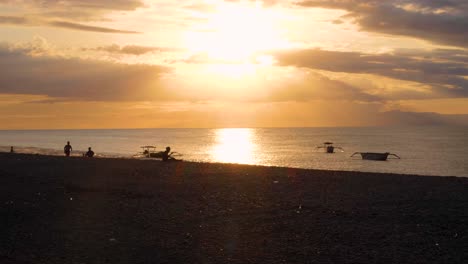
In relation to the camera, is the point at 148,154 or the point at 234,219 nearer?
the point at 234,219

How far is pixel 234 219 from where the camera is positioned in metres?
16.6

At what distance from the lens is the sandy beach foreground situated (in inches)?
493

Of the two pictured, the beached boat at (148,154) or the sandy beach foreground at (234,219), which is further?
the beached boat at (148,154)

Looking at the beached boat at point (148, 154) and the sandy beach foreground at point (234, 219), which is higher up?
the beached boat at point (148, 154)

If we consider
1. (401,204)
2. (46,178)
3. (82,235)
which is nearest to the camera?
(82,235)

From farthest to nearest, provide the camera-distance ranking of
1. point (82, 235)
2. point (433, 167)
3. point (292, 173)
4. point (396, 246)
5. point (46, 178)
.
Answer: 1. point (433, 167)
2. point (292, 173)
3. point (46, 178)
4. point (82, 235)
5. point (396, 246)

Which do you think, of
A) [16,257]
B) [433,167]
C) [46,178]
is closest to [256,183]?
[46,178]

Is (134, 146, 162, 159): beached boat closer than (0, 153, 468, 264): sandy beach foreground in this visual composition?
No

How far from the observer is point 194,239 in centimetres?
1384

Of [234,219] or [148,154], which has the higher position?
[148,154]

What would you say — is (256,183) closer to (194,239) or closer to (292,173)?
(292,173)

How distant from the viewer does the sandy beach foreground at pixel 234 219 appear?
493 inches

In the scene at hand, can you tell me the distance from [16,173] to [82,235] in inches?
745

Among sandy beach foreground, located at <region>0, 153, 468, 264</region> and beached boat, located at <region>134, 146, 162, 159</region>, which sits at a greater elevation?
beached boat, located at <region>134, 146, 162, 159</region>
